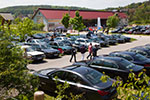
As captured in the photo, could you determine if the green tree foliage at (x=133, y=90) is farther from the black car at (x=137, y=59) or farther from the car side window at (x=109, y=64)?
the black car at (x=137, y=59)

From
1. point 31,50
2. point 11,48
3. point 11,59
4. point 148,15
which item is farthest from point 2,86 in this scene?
point 148,15

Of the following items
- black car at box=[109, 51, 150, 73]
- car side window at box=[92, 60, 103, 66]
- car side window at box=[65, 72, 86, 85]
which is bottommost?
black car at box=[109, 51, 150, 73]

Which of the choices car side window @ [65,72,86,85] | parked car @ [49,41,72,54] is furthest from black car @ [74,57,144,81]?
parked car @ [49,41,72,54]

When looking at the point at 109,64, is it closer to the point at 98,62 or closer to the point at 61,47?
the point at 98,62

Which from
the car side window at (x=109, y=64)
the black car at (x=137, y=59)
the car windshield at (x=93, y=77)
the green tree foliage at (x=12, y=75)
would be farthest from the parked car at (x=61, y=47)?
the green tree foliage at (x=12, y=75)

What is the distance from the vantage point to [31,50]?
16.8 m

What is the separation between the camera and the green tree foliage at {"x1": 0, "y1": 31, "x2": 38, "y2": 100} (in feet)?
13.7

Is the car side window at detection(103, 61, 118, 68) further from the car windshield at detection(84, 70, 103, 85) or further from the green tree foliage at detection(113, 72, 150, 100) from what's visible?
the green tree foliage at detection(113, 72, 150, 100)

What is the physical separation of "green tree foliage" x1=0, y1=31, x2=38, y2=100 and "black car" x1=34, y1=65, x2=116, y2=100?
225 cm

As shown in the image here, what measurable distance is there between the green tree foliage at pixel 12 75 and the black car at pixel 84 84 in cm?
225

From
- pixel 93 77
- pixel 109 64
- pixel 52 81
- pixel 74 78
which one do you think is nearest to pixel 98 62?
pixel 109 64

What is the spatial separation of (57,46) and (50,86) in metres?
13.4

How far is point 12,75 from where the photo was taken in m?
4.24

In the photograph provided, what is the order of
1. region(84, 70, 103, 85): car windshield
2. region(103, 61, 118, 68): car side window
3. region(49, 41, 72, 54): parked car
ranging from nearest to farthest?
region(84, 70, 103, 85): car windshield → region(103, 61, 118, 68): car side window → region(49, 41, 72, 54): parked car
